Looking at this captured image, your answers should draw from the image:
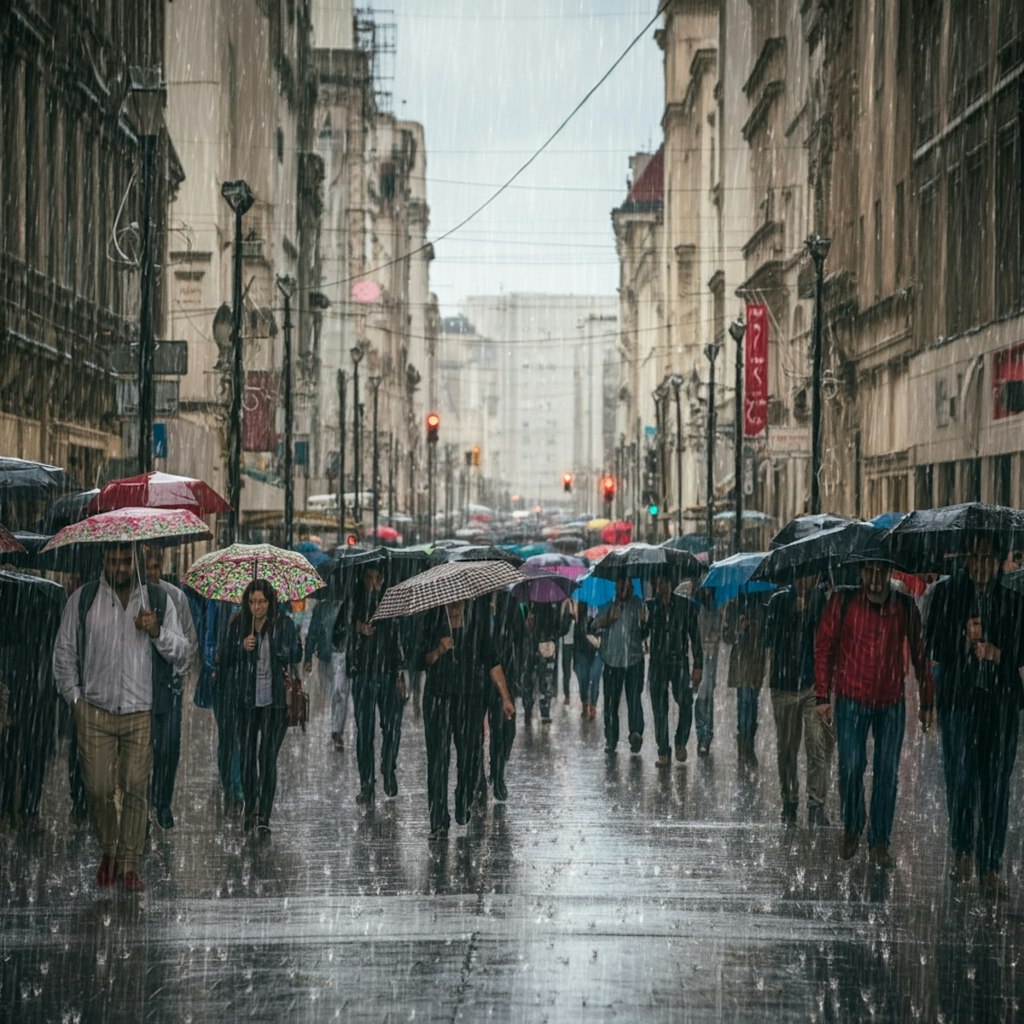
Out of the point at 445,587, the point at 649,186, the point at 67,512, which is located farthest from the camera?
the point at 649,186

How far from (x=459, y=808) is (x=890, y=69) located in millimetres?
31490

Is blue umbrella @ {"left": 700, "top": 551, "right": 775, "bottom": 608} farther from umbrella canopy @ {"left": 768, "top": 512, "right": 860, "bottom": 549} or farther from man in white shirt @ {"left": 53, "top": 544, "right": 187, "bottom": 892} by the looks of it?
man in white shirt @ {"left": 53, "top": 544, "right": 187, "bottom": 892}

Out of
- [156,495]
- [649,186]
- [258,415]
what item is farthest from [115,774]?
[649,186]

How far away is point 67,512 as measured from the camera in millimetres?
15109

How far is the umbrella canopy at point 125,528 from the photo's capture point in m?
10.3

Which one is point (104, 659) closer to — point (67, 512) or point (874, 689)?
point (874, 689)

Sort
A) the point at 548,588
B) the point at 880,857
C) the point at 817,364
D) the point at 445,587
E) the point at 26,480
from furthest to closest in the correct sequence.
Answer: the point at 817,364
the point at 548,588
the point at 26,480
the point at 445,587
the point at 880,857

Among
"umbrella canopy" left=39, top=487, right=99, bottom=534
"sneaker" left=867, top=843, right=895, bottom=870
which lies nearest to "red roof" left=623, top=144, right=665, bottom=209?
"umbrella canopy" left=39, top=487, right=99, bottom=534

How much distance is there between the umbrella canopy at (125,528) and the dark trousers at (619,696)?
229 inches

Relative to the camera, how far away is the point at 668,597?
1577 cm

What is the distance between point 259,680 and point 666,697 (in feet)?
17.0

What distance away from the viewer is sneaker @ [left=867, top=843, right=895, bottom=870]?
10.5m

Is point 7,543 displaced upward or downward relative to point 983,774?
upward

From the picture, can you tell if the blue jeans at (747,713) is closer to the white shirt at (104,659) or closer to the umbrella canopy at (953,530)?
the umbrella canopy at (953,530)
